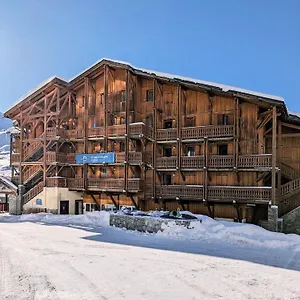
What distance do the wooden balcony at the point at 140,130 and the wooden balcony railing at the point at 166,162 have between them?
2334 millimetres

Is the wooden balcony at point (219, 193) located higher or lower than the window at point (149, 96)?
lower

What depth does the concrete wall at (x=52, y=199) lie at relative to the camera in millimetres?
31672

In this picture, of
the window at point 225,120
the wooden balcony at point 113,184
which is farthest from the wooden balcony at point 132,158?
the window at point 225,120

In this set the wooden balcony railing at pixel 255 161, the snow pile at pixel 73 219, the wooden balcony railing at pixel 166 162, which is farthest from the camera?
the wooden balcony railing at pixel 166 162

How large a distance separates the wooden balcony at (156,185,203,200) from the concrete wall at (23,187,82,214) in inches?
409

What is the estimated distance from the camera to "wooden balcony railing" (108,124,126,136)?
2958 centimetres

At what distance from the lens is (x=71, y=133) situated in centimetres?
3306

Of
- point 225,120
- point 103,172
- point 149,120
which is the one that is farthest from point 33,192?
point 225,120

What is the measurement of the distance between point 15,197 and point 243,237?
→ 82.8ft

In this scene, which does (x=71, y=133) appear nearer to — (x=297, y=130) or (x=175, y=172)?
(x=175, y=172)

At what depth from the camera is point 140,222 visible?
22.0 m

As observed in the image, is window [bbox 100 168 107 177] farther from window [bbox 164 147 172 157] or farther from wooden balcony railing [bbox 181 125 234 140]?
wooden balcony railing [bbox 181 125 234 140]

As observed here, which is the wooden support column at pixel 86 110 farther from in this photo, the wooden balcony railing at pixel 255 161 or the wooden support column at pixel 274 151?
Answer: the wooden support column at pixel 274 151

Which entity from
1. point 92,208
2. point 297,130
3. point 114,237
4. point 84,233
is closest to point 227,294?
point 114,237
